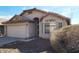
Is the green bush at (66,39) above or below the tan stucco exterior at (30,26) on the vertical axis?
below

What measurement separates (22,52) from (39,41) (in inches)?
10.8

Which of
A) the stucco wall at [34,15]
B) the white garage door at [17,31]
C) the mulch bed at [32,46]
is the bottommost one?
the mulch bed at [32,46]

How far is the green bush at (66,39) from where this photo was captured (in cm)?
369

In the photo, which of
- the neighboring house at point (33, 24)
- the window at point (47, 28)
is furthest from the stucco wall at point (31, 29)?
the window at point (47, 28)

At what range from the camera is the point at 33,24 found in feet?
12.2

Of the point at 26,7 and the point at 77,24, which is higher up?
the point at 26,7

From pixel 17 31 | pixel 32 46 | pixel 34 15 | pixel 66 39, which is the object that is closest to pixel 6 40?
pixel 17 31

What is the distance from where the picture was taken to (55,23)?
3.71m

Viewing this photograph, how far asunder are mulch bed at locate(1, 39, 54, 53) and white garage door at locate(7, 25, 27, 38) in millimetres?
96

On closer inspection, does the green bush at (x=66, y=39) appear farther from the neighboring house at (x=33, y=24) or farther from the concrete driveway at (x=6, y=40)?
the concrete driveway at (x=6, y=40)

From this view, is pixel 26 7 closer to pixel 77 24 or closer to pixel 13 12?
pixel 13 12

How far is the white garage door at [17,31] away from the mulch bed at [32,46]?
0.10 m
